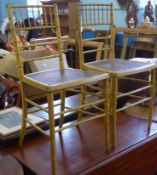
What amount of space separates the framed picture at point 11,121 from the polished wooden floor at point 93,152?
0.07m

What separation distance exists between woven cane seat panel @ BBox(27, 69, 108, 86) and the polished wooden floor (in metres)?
0.44

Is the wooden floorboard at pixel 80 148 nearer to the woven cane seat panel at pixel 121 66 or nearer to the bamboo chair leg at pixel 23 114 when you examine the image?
the bamboo chair leg at pixel 23 114

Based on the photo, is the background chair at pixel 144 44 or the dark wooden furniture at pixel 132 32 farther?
the background chair at pixel 144 44

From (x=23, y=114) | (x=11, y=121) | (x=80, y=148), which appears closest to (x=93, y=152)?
(x=80, y=148)

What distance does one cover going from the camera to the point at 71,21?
13.0ft

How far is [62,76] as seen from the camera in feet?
4.42

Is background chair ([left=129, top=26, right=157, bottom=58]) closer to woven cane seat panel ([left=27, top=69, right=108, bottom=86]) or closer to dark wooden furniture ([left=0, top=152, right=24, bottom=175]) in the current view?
woven cane seat panel ([left=27, top=69, right=108, bottom=86])

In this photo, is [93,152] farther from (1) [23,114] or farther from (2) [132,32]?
(2) [132,32]

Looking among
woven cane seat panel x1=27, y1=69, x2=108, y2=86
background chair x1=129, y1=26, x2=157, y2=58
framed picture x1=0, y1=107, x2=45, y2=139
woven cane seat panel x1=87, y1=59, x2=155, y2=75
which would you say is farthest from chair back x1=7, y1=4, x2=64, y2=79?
background chair x1=129, y1=26, x2=157, y2=58

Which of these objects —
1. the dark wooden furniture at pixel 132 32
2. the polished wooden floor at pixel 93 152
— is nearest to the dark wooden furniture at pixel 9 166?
the polished wooden floor at pixel 93 152

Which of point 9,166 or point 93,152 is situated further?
point 93,152

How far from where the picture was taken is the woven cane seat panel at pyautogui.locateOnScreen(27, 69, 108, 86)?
125cm

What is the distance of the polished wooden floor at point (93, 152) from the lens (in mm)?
1400

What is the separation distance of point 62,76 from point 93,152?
48 centimetres
